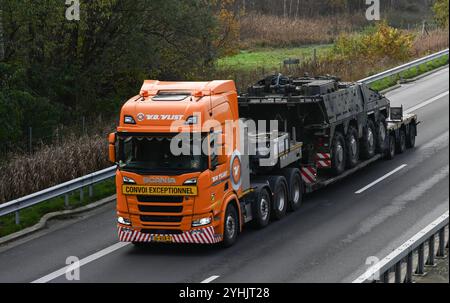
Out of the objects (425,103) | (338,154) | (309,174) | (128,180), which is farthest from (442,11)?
(128,180)

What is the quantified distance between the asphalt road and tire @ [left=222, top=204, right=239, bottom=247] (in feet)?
0.74

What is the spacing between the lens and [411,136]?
27.1 meters

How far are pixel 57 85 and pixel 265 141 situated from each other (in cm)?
1623

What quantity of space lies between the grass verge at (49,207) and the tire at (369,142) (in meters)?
6.79

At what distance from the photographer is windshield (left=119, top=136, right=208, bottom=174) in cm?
1694

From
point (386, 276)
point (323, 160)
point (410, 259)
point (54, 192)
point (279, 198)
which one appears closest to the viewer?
point (386, 276)

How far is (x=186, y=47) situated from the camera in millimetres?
36438

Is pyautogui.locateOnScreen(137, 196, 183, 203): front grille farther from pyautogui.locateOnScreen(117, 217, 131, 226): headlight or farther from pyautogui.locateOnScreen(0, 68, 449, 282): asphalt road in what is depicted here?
pyautogui.locateOnScreen(0, 68, 449, 282): asphalt road

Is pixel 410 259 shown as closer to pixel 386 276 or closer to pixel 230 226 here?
pixel 386 276

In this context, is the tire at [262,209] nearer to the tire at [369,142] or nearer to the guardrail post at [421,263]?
the guardrail post at [421,263]

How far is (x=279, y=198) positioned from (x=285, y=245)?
206 cm

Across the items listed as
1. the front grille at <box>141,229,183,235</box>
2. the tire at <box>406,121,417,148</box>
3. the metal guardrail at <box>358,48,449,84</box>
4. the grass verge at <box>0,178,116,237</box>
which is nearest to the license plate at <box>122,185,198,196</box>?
the front grille at <box>141,229,183,235</box>
